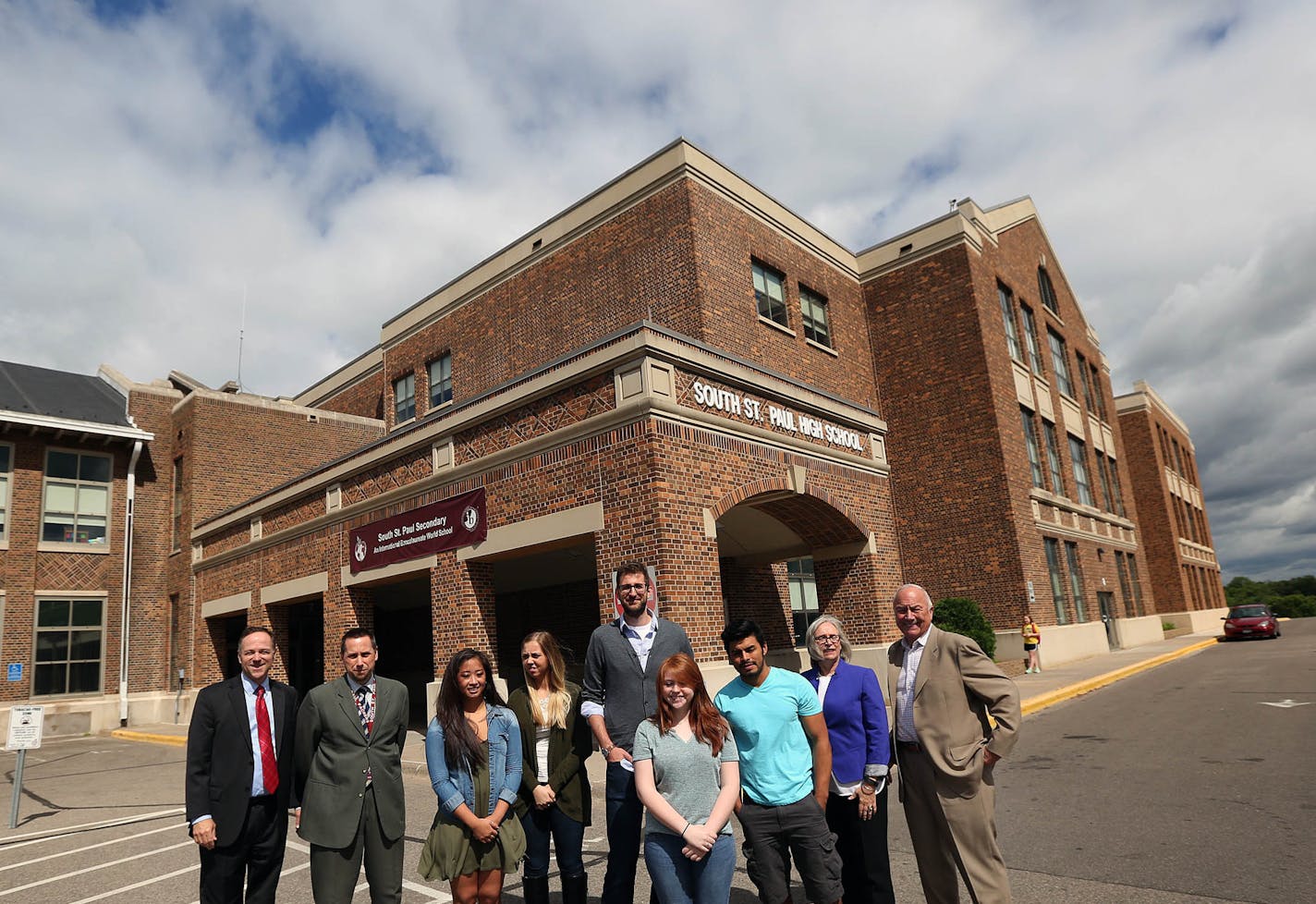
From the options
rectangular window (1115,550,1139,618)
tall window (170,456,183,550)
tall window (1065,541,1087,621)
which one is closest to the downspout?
tall window (170,456,183,550)

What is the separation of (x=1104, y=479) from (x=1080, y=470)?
305 cm

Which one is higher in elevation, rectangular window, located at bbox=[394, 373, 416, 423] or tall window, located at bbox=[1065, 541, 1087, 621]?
rectangular window, located at bbox=[394, 373, 416, 423]

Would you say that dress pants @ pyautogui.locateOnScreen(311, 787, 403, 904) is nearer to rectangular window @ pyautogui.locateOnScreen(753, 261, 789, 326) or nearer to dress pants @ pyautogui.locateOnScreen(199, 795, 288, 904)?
dress pants @ pyautogui.locateOnScreen(199, 795, 288, 904)

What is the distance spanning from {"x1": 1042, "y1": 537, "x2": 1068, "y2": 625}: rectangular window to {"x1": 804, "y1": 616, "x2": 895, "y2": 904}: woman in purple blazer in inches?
797

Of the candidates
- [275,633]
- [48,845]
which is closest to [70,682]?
[275,633]

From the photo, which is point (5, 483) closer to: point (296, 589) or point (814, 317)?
point (296, 589)

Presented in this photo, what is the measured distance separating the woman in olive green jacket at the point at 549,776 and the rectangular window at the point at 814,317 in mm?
16454

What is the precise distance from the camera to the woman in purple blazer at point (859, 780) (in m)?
4.52

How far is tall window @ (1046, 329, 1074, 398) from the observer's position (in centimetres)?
2835

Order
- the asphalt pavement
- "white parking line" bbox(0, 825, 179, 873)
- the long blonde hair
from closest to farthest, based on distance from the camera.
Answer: the long blonde hair, the asphalt pavement, "white parking line" bbox(0, 825, 179, 873)

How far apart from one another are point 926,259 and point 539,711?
821 inches

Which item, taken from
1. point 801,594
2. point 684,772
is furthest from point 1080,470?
point 684,772

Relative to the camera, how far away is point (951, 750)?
4.38m

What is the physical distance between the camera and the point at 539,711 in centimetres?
486
